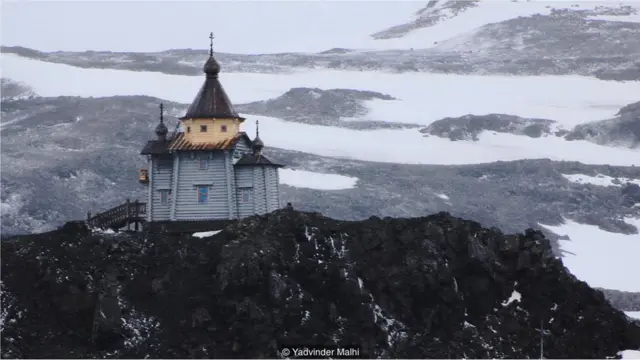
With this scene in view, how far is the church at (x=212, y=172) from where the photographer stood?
68.1 metres

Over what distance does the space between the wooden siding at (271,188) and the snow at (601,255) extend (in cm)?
5832

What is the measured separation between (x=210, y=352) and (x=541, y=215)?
318 feet

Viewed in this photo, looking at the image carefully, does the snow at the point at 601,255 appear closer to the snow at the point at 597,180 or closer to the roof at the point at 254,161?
the snow at the point at 597,180

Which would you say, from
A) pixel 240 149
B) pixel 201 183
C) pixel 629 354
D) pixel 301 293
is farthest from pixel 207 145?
pixel 629 354

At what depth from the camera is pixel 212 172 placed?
68562 mm

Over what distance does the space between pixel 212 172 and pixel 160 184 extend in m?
3.21

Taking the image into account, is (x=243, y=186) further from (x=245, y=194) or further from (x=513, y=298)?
(x=513, y=298)

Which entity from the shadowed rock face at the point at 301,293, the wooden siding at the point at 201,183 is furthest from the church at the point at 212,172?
the shadowed rock face at the point at 301,293

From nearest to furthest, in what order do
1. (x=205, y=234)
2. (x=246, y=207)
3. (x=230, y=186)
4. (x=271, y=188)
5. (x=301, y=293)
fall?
(x=301, y=293)
(x=205, y=234)
(x=230, y=186)
(x=246, y=207)
(x=271, y=188)

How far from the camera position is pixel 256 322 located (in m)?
58.2

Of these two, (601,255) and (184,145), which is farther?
(601,255)

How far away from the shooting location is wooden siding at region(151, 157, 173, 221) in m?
69.4

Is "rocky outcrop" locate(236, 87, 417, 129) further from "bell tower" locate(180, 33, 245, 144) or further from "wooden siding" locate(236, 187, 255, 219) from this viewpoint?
"wooden siding" locate(236, 187, 255, 219)

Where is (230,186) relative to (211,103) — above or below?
below
